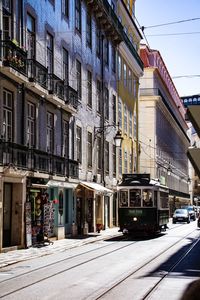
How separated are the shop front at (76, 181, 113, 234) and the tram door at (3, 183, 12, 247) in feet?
28.9

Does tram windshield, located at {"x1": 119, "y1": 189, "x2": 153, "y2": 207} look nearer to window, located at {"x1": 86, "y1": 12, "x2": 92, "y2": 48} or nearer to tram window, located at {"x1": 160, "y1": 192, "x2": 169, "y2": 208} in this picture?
tram window, located at {"x1": 160, "y1": 192, "x2": 169, "y2": 208}

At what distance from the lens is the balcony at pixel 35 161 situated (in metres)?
20.6

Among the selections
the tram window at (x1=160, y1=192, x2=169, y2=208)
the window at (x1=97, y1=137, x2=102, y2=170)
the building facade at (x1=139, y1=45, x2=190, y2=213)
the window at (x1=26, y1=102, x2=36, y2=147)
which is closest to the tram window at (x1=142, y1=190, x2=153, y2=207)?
the tram window at (x1=160, y1=192, x2=169, y2=208)

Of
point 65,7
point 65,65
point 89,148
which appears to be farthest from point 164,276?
point 89,148

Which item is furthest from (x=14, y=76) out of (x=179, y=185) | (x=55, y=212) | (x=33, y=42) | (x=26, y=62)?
(x=179, y=185)

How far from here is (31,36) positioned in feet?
80.7

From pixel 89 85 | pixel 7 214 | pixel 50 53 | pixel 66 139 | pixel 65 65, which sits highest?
pixel 89 85

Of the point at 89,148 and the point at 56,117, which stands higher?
the point at 56,117

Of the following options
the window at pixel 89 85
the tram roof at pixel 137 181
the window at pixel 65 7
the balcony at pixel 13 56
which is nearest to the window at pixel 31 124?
the balcony at pixel 13 56

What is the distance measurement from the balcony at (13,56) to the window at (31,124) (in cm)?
248

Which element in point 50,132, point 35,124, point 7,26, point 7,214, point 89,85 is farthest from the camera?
point 89,85

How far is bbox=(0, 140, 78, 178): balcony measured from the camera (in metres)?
20.6

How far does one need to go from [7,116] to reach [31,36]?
456 cm

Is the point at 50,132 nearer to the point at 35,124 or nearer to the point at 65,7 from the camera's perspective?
the point at 35,124
